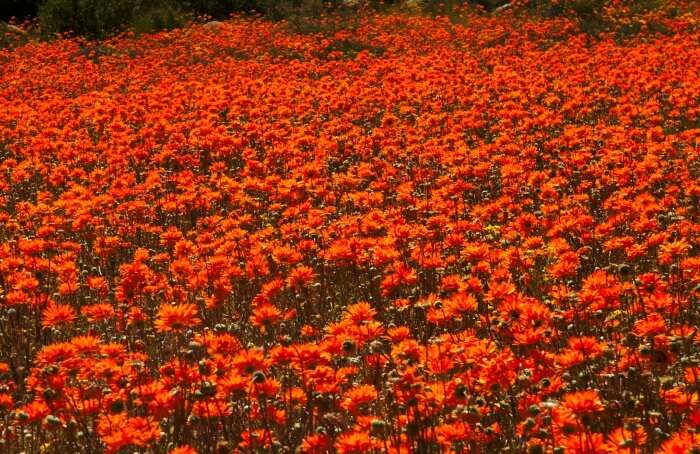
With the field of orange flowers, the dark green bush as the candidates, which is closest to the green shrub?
the dark green bush

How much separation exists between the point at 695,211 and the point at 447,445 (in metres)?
4.43

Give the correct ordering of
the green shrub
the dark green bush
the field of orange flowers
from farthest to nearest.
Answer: the green shrub
the dark green bush
the field of orange flowers

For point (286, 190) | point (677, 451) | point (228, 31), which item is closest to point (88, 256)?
point (286, 190)

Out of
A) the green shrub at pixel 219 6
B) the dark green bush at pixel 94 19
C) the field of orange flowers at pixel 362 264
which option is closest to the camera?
the field of orange flowers at pixel 362 264

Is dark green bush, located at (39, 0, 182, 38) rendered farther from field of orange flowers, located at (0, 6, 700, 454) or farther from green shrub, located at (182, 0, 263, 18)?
field of orange flowers, located at (0, 6, 700, 454)

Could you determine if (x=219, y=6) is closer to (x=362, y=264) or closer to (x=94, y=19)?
(x=94, y=19)

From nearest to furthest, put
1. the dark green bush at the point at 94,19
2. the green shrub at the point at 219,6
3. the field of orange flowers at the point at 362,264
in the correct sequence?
the field of orange flowers at the point at 362,264 → the dark green bush at the point at 94,19 → the green shrub at the point at 219,6

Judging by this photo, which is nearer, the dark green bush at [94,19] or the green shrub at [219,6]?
the dark green bush at [94,19]

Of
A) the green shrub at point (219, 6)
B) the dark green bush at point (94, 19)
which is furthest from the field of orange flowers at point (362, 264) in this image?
the green shrub at point (219, 6)

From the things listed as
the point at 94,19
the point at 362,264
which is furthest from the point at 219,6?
the point at 362,264

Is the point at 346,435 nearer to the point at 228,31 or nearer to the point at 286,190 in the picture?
the point at 286,190

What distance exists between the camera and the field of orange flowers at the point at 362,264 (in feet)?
12.6

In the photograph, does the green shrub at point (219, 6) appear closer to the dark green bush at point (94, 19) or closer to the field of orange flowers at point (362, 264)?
the dark green bush at point (94, 19)

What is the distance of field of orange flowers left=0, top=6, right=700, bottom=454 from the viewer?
151 inches
